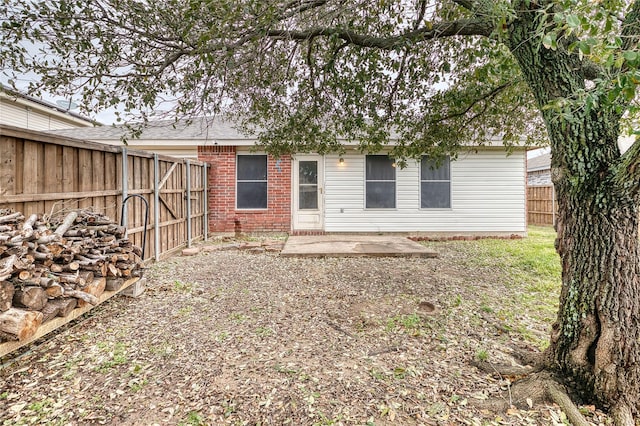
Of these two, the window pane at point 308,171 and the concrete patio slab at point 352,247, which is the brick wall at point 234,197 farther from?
the concrete patio slab at point 352,247

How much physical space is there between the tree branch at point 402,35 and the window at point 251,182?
18.2 ft

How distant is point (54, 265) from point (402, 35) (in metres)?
3.97

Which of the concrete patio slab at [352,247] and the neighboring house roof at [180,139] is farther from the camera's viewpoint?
the neighboring house roof at [180,139]

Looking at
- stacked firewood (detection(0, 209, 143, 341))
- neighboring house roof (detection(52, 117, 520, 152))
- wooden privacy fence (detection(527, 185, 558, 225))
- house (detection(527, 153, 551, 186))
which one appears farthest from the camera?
house (detection(527, 153, 551, 186))

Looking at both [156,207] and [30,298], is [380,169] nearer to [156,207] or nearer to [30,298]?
[156,207]

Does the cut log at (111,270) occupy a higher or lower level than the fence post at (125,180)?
lower

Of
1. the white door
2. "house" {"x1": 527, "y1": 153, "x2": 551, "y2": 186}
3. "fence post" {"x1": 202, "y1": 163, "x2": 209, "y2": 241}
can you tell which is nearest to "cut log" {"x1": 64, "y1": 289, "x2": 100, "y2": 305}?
"fence post" {"x1": 202, "y1": 163, "x2": 209, "y2": 241}

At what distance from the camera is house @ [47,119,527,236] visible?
8828mm

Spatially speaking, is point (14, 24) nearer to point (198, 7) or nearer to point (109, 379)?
point (198, 7)

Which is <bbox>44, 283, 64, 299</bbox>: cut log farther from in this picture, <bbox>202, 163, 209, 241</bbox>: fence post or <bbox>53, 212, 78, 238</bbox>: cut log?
<bbox>202, 163, 209, 241</bbox>: fence post

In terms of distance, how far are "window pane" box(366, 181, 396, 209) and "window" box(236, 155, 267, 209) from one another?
9.94ft

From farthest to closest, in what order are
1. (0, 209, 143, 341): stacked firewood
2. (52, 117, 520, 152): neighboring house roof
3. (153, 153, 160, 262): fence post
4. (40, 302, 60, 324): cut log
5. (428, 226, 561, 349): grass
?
(52, 117, 520, 152): neighboring house roof
(153, 153, 160, 262): fence post
(428, 226, 561, 349): grass
(40, 302, 60, 324): cut log
(0, 209, 143, 341): stacked firewood

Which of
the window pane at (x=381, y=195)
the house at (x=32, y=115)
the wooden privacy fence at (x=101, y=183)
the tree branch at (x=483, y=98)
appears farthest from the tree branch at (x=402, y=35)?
the house at (x=32, y=115)

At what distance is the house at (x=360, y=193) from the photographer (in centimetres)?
883
